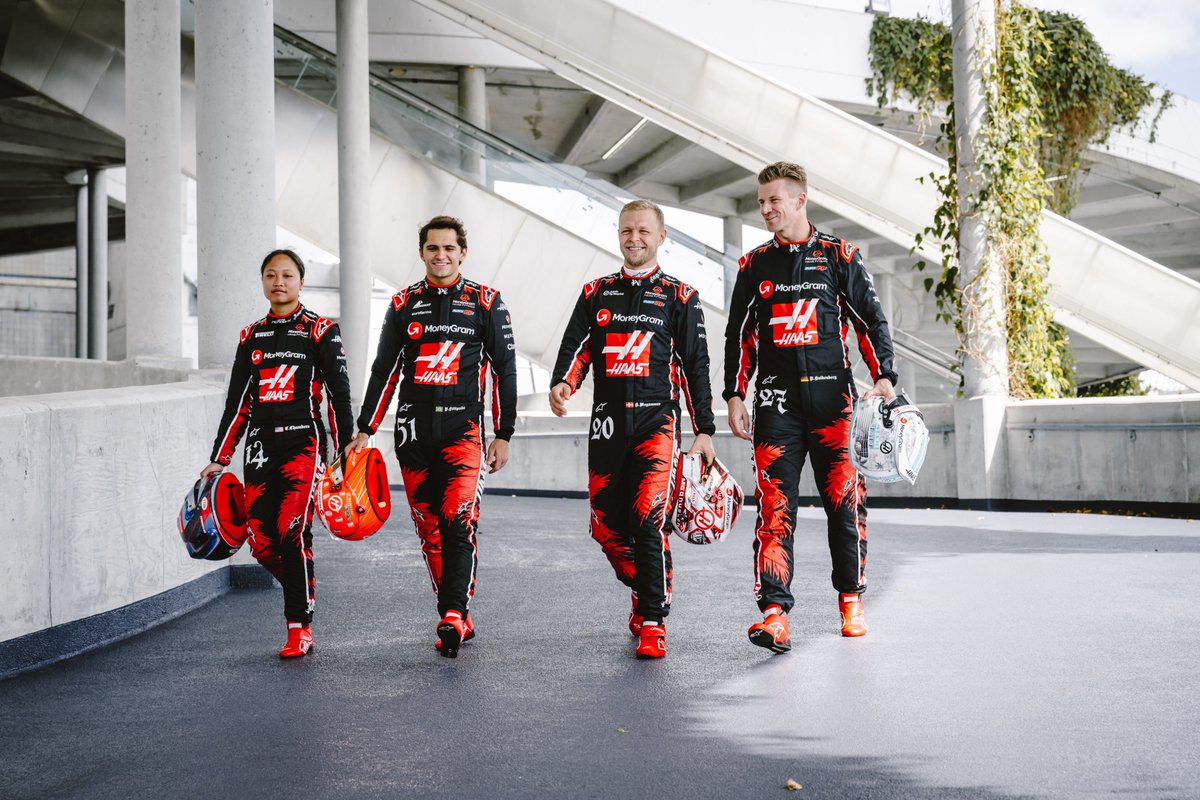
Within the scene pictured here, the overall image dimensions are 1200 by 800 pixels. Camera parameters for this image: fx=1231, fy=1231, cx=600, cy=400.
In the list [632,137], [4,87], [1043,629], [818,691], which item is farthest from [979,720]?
[632,137]

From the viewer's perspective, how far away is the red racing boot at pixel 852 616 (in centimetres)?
553

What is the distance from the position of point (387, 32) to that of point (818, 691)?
1878cm

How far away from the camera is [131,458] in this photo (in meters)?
5.92

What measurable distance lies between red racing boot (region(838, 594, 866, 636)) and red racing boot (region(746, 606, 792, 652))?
1.39ft

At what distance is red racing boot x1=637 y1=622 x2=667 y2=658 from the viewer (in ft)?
16.7

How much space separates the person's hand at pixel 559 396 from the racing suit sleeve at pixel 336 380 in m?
0.89

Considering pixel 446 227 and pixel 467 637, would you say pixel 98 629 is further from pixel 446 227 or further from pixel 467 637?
pixel 446 227

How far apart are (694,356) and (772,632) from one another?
48.2 inches

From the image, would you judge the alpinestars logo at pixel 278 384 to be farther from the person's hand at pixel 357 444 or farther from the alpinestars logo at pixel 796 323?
the alpinestars logo at pixel 796 323

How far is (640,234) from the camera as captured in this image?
17.3 feet

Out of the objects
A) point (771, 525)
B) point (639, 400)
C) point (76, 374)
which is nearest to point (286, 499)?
point (639, 400)

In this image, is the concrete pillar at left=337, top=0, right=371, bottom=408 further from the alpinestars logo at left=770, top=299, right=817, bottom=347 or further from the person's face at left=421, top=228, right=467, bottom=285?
the alpinestars logo at left=770, top=299, right=817, bottom=347

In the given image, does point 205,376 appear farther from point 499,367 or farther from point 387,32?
point 387,32

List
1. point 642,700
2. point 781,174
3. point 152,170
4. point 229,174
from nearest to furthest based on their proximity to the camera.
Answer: point 642,700 < point 781,174 < point 229,174 < point 152,170
